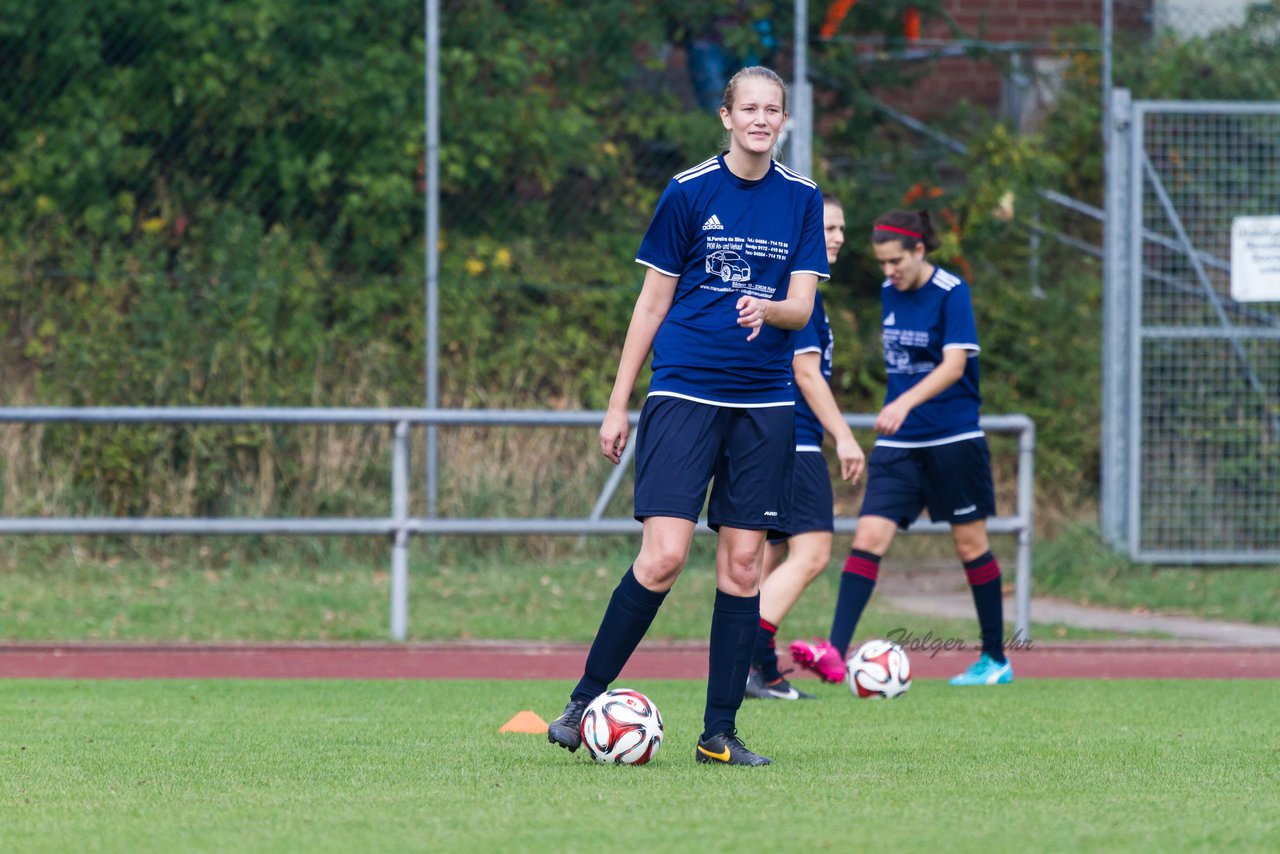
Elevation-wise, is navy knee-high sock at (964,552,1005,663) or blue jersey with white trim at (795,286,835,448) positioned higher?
blue jersey with white trim at (795,286,835,448)

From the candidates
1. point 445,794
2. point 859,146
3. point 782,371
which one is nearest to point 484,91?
point 859,146

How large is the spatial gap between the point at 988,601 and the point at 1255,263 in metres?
4.48

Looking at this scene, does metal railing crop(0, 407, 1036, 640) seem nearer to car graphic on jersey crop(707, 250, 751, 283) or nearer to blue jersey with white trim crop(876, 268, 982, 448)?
blue jersey with white trim crop(876, 268, 982, 448)

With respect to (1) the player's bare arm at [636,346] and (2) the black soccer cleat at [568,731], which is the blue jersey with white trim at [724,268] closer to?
(1) the player's bare arm at [636,346]

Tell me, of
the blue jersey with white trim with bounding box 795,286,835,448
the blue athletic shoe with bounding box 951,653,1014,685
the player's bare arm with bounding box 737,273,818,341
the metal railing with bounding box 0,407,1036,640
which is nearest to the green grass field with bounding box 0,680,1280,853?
the blue athletic shoe with bounding box 951,653,1014,685

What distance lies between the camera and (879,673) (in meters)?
6.80

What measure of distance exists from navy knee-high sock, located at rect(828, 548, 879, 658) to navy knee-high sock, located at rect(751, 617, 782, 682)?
54 cm

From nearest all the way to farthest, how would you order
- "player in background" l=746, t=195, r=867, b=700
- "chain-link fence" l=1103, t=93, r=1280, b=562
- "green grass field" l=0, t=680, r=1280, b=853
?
1. "green grass field" l=0, t=680, r=1280, b=853
2. "player in background" l=746, t=195, r=867, b=700
3. "chain-link fence" l=1103, t=93, r=1280, b=562

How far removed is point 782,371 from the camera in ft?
16.4

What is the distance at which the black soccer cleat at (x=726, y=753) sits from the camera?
16.0 feet

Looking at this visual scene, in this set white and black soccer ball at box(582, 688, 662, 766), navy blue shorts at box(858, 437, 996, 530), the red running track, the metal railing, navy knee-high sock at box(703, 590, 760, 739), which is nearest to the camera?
white and black soccer ball at box(582, 688, 662, 766)

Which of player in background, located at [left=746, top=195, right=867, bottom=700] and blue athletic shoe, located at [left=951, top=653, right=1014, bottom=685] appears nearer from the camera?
player in background, located at [left=746, top=195, right=867, bottom=700]

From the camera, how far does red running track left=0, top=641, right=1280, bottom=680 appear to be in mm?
7887

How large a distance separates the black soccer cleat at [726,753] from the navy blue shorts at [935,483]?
105 inches
